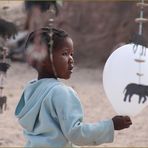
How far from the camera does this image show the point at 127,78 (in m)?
2.27

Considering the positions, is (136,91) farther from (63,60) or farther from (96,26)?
(96,26)

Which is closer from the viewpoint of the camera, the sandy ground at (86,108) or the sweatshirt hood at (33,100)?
the sweatshirt hood at (33,100)

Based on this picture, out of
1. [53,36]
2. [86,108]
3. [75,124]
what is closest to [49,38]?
[53,36]

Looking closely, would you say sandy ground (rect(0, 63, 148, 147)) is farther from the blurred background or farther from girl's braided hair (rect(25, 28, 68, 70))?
girl's braided hair (rect(25, 28, 68, 70))

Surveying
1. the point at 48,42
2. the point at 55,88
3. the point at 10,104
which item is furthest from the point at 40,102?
the point at 10,104

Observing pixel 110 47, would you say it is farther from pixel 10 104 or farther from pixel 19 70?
pixel 10 104

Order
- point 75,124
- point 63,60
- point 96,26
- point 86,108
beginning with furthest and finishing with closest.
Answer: point 96,26
point 86,108
point 63,60
point 75,124

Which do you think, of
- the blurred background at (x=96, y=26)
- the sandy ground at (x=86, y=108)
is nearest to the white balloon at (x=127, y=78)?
the sandy ground at (x=86, y=108)

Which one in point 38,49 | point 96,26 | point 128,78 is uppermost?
point 38,49

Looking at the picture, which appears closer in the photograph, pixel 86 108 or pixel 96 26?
pixel 86 108

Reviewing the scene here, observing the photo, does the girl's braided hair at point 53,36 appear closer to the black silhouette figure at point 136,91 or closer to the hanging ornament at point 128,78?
the hanging ornament at point 128,78

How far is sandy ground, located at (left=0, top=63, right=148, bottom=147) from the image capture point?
4926 millimetres

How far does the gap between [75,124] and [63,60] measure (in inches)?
10.8

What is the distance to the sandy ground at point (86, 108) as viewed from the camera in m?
4.92
